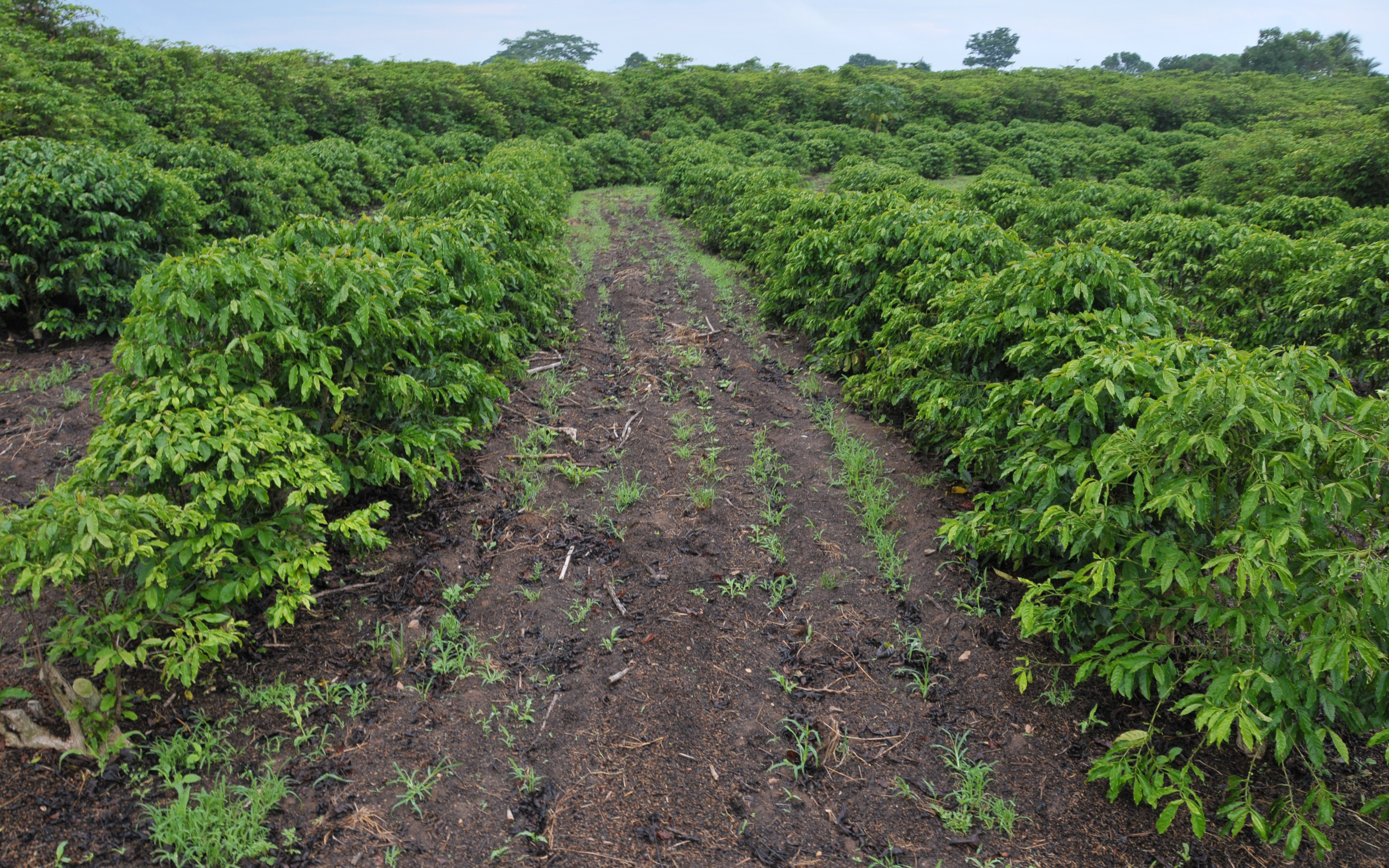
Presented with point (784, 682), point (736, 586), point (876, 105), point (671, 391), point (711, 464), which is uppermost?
point (876, 105)

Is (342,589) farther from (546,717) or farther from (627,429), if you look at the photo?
(627,429)

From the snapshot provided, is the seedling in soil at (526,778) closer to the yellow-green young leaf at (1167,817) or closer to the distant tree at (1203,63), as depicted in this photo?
the yellow-green young leaf at (1167,817)

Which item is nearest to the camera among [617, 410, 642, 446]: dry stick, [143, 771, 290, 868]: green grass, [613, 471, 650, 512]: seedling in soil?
[143, 771, 290, 868]: green grass

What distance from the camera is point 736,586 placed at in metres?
3.78

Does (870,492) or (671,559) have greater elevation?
(870,492)

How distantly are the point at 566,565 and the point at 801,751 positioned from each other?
1.73 meters

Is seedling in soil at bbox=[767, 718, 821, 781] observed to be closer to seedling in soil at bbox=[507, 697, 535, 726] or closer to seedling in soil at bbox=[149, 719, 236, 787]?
seedling in soil at bbox=[507, 697, 535, 726]

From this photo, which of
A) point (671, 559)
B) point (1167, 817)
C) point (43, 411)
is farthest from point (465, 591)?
point (43, 411)

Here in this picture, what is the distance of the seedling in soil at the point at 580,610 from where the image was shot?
3541mm

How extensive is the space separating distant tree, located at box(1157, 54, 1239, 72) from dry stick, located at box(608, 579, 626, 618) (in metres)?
74.2

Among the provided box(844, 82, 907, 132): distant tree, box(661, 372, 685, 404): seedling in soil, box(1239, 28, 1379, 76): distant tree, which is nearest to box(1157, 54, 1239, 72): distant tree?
box(1239, 28, 1379, 76): distant tree

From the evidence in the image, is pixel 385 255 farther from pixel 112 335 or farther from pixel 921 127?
pixel 921 127

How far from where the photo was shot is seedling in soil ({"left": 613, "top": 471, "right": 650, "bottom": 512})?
14.8 feet

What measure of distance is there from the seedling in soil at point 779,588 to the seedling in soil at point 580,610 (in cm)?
92
